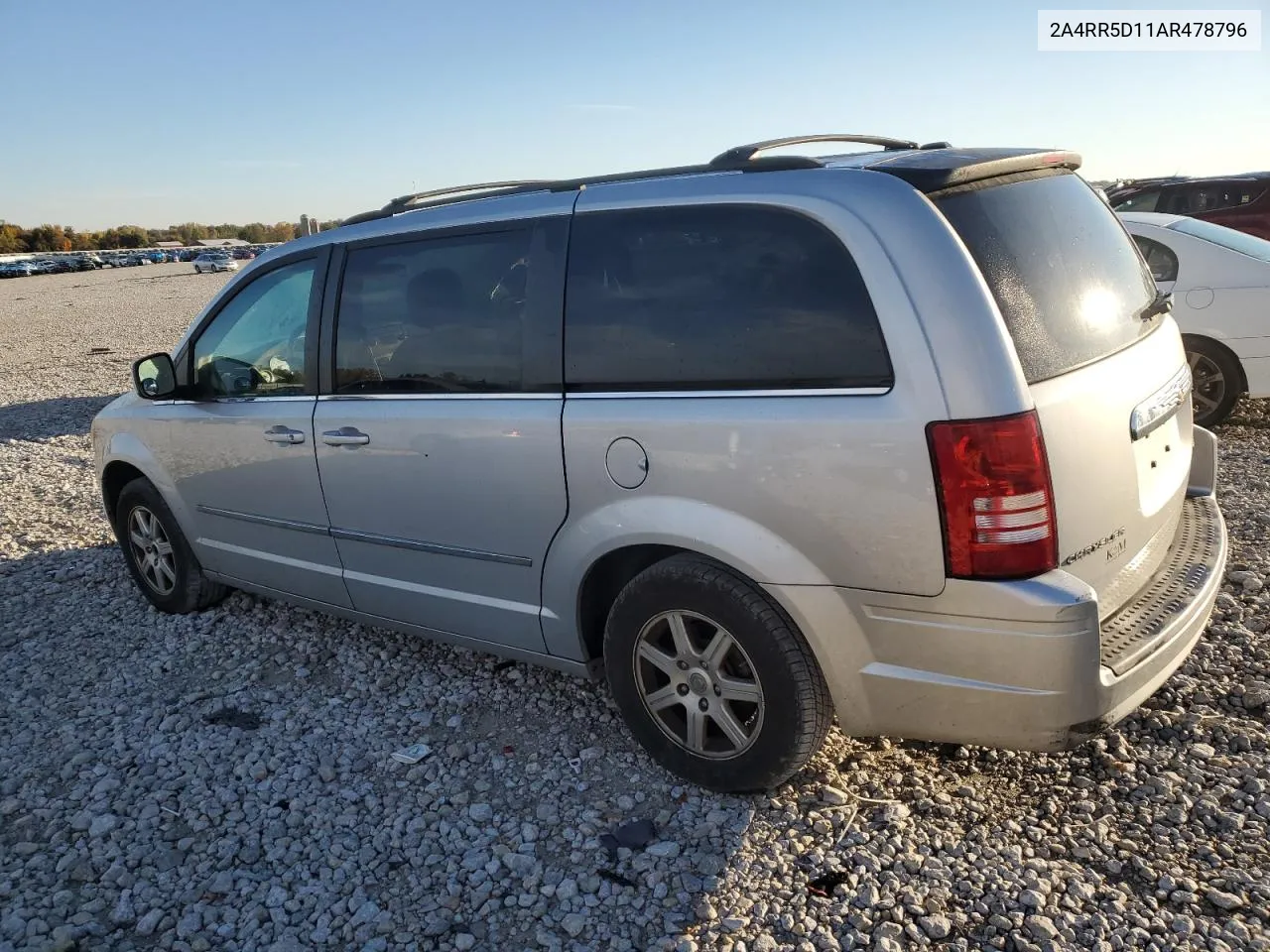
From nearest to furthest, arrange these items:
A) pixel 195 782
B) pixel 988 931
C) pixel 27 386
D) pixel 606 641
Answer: pixel 988 931, pixel 606 641, pixel 195 782, pixel 27 386

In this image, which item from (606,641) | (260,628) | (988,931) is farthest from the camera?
(260,628)

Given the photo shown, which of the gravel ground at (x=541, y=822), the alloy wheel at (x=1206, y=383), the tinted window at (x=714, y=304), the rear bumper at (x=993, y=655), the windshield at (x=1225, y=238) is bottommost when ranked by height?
the gravel ground at (x=541, y=822)

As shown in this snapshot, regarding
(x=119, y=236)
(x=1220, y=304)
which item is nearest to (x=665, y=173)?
(x=1220, y=304)

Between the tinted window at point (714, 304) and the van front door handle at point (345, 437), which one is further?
the van front door handle at point (345, 437)

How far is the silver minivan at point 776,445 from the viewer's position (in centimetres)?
249

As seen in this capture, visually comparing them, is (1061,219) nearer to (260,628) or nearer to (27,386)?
(260,628)

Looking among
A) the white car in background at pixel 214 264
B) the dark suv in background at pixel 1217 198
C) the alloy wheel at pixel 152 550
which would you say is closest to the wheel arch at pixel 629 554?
the alloy wheel at pixel 152 550

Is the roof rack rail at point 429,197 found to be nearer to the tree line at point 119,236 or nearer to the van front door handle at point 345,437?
the van front door handle at point 345,437

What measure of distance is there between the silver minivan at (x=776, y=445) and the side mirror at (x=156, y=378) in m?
0.95

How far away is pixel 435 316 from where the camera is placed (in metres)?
3.58

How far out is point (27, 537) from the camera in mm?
6523

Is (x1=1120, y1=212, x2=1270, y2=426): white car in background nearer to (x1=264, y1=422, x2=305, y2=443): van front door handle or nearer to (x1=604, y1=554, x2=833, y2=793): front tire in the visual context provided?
(x1=604, y1=554, x2=833, y2=793): front tire

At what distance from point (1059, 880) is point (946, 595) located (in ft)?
2.85

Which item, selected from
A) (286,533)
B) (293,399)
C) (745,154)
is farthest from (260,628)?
(745,154)
